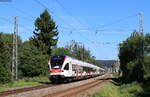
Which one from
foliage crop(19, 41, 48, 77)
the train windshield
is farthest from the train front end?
foliage crop(19, 41, 48, 77)

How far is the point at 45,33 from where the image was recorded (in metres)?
87.2

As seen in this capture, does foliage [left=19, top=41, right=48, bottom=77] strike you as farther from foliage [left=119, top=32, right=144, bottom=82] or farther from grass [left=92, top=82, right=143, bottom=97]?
grass [left=92, top=82, right=143, bottom=97]

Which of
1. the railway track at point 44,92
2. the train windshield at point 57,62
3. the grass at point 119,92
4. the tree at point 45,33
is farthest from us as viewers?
the tree at point 45,33

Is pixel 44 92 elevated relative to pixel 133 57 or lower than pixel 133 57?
lower

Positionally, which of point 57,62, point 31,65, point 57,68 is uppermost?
point 31,65

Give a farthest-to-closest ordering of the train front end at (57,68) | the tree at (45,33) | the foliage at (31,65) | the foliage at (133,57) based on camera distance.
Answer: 1. the tree at (45,33)
2. the foliage at (31,65)
3. the foliage at (133,57)
4. the train front end at (57,68)

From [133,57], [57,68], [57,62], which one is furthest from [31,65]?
[57,68]

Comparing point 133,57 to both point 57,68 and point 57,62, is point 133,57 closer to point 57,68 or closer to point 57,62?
point 57,62

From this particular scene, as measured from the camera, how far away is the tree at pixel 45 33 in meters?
86.3

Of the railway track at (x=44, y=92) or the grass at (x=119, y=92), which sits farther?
the grass at (x=119, y=92)

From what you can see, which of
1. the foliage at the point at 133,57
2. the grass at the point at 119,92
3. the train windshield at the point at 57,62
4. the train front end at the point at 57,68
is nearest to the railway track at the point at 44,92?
the grass at the point at 119,92

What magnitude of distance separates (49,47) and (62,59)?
150ft

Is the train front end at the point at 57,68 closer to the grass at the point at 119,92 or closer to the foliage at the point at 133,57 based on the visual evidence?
the grass at the point at 119,92

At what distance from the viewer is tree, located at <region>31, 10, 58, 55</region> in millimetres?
86262
